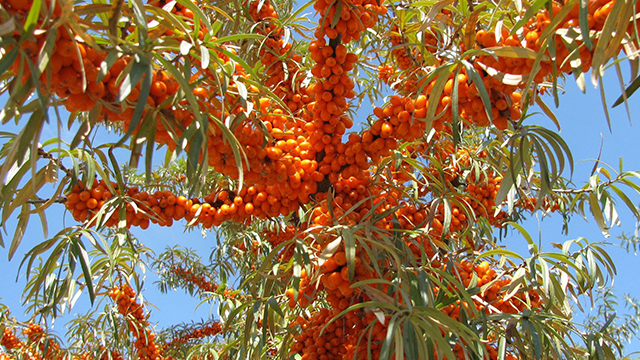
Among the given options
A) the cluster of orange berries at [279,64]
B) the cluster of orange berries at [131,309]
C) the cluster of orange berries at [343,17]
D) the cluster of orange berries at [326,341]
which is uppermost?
the cluster of orange berries at [279,64]

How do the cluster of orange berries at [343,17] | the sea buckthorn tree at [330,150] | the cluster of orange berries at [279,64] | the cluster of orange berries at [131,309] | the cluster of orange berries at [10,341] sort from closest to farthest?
the sea buckthorn tree at [330,150]
the cluster of orange berries at [343,17]
the cluster of orange berries at [279,64]
the cluster of orange berries at [131,309]
the cluster of orange berries at [10,341]

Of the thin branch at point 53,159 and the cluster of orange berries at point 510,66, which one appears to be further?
the thin branch at point 53,159

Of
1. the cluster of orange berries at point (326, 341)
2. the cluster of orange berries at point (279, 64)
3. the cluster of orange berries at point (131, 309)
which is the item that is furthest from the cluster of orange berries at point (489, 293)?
the cluster of orange berries at point (131, 309)

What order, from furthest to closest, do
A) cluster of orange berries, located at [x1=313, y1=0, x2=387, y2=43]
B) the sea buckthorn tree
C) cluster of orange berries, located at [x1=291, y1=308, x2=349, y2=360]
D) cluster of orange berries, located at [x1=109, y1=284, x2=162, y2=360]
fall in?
cluster of orange berries, located at [x1=109, y1=284, x2=162, y2=360] → cluster of orange berries, located at [x1=291, y1=308, x2=349, y2=360] → cluster of orange berries, located at [x1=313, y1=0, x2=387, y2=43] → the sea buckthorn tree

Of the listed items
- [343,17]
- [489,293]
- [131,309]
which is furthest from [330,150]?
[131,309]

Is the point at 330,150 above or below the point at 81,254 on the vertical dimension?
above

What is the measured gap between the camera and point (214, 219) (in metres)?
1.52

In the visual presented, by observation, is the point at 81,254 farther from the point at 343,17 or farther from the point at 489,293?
the point at 489,293

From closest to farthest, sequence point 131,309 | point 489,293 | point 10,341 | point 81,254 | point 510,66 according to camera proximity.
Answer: point 510,66, point 81,254, point 489,293, point 131,309, point 10,341

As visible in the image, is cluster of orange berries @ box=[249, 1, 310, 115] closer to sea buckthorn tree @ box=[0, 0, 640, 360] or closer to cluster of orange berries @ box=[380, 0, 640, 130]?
sea buckthorn tree @ box=[0, 0, 640, 360]

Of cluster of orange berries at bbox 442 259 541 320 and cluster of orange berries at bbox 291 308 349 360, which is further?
cluster of orange berries at bbox 291 308 349 360

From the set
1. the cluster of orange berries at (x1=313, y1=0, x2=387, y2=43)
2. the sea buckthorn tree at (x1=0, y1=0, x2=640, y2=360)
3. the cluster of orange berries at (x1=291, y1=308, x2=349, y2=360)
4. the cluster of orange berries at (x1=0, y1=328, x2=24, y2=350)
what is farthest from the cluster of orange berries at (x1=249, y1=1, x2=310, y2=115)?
the cluster of orange berries at (x1=0, y1=328, x2=24, y2=350)

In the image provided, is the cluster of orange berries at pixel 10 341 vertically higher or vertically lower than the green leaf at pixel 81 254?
higher

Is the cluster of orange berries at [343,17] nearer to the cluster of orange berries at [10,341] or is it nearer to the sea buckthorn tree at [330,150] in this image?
the sea buckthorn tree at [330,150]
